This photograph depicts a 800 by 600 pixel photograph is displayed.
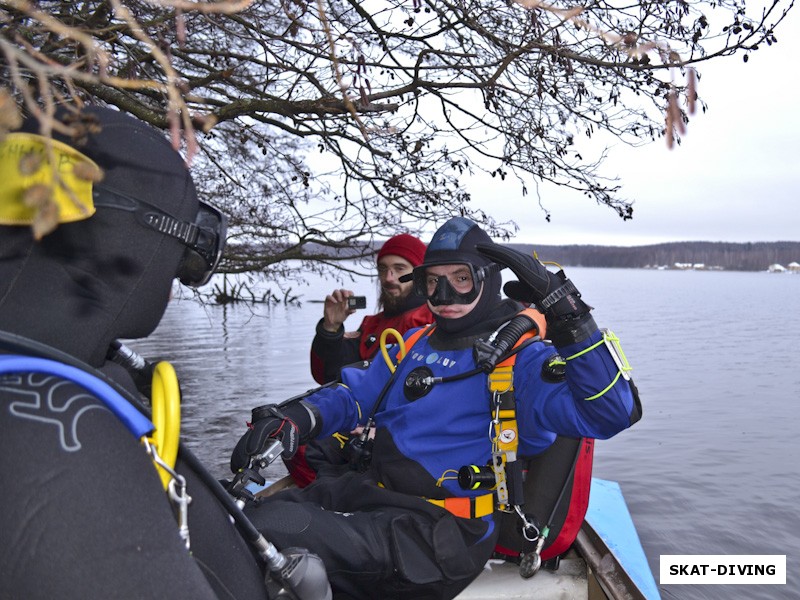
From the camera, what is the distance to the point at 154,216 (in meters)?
1.61

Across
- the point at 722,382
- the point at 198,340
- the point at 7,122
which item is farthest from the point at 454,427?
the point at 198,340

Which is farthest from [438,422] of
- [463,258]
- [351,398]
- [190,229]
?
[190,229]

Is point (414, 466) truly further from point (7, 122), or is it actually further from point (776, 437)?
point (776, 437)

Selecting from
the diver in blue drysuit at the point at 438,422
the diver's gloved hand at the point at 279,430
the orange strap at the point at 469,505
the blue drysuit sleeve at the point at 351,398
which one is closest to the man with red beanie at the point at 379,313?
the blue drysuit sleeve at the point at 351,398

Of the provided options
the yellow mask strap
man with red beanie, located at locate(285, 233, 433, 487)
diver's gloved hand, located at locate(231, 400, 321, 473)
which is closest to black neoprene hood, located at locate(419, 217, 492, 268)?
Answer: diver's gloved hand, located at locate(231, 400, 321, 473)

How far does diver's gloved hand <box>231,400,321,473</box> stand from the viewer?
343 cm

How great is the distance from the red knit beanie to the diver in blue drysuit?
2153mm

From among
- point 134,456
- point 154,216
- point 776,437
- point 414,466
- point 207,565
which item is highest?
point 154,216

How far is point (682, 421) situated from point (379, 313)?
41.8 feet

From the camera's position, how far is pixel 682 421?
55.9ft

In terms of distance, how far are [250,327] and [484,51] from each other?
28.6 metres

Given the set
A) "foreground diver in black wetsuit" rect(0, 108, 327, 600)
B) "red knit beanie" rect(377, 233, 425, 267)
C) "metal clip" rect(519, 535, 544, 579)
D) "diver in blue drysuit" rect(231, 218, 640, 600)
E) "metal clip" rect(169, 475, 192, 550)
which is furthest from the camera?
"red knit beanie" rect(377, 233, 425, 267)

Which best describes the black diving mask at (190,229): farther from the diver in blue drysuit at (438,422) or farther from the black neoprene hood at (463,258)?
the black neoprene hood at (463,258)

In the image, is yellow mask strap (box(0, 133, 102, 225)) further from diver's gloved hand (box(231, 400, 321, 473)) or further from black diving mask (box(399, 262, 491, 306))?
black diving mask (box(399, 262, 491, 306))
